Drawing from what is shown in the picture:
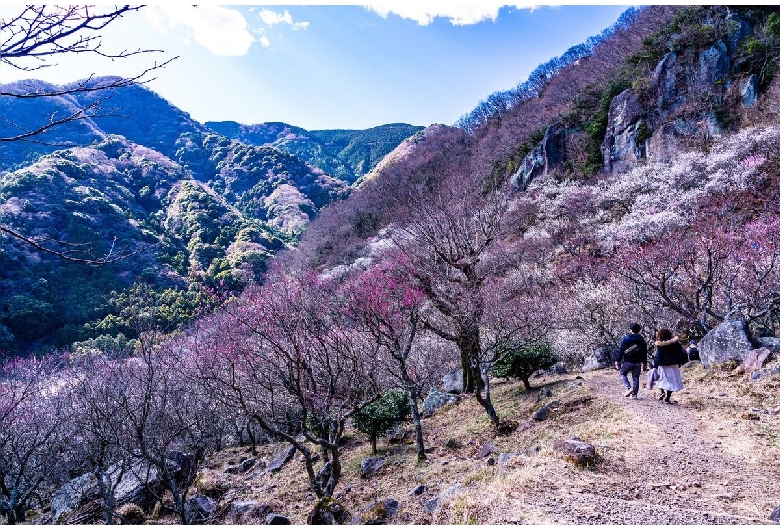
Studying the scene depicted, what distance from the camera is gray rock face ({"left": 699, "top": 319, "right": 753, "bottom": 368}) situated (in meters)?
8.78

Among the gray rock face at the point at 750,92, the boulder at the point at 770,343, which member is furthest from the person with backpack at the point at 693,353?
the gray rock face at the point at 750,92

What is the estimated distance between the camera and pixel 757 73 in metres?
27.0

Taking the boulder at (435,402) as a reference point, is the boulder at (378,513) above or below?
above

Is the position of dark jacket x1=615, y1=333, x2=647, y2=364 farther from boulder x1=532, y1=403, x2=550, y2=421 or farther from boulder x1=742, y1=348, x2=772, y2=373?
boulder x1=742, y1=348, x2=772, y2=373

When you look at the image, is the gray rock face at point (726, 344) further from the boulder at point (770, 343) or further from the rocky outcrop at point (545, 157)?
the rocky outcrop at point (545, 157)

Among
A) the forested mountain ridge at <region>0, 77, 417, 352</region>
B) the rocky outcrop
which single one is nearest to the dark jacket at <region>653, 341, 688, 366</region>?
the forested mountain ridge at <region>0, 77, 417, 352</region>

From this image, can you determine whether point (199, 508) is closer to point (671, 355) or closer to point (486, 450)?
point (486, 450)

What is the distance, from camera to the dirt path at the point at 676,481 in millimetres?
4090

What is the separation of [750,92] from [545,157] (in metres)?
15.2

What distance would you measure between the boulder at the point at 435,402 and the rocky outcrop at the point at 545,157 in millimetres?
30805

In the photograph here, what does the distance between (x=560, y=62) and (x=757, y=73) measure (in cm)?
5147

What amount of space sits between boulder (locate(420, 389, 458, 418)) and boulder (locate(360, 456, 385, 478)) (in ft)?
11.4

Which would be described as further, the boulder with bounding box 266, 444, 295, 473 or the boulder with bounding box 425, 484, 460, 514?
the boulder with bounding box 266, 444, 295, 473

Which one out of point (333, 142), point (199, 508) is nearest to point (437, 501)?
point (199, 508)
